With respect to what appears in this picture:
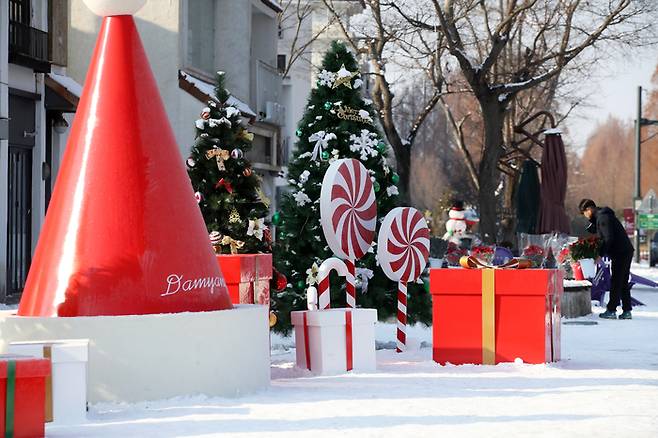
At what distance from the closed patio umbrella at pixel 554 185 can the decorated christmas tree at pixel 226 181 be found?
13218 mm

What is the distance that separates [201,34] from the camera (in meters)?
34.9

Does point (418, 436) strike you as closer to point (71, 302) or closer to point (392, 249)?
point (71, 302)

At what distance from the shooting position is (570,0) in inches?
1401

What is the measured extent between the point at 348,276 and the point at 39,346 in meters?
5.44

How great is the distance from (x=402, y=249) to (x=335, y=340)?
3.32 metres

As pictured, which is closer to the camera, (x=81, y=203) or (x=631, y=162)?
(x=81, y=203)

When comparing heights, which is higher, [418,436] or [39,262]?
[39,262]

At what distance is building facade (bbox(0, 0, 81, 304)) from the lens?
21.8 meters

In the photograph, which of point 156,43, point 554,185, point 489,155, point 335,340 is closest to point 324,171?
point 335,340

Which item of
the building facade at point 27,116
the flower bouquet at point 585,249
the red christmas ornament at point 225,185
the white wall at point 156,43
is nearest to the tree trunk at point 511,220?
the white wall at point 156,43

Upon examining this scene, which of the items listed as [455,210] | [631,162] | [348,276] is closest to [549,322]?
[348,276]

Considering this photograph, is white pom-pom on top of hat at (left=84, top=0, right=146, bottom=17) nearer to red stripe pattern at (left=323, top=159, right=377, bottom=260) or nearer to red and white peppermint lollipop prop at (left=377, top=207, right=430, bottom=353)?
red stripe pattern at (left=323, top=159, right=377, bottom=260)

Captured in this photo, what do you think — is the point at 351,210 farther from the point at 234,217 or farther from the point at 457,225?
the point at 457,225

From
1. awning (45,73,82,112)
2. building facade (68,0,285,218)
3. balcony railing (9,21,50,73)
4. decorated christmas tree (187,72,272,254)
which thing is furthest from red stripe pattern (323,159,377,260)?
building facade (68,0,285,218)
